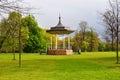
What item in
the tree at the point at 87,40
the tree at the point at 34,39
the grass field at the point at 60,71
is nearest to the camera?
the grass field at the point at 60,71

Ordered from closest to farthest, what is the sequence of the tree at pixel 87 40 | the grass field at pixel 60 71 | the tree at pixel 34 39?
the grass field at pixel 60 71, the tree at pixel 34 39, the tree at pixel 87 40

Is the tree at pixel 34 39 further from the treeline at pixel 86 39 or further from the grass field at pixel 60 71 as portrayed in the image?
the grass field at pixel 60 71

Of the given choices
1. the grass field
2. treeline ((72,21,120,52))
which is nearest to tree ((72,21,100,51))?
treeline ((72,21,120,52))

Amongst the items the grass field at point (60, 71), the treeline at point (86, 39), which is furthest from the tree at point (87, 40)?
the grass field at point (60, 71)

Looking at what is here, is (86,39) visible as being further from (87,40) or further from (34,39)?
(34,39)

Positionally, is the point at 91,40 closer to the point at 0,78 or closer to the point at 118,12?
the point at 118,12

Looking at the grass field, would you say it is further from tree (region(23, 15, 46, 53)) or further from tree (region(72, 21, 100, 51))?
tree (region(72, 21, 100, 51))

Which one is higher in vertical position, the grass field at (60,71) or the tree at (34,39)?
the tree at (34,39)

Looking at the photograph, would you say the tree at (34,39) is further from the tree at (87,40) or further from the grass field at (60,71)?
the grass field at (60,71)

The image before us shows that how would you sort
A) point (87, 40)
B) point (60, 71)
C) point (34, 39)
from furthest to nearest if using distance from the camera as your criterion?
1. point (87, 40)
2. point (34, 39)
3. point (60, 71)

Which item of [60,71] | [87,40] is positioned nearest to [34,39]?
[87,40]

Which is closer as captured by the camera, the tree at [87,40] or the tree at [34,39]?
the tree at [34,39]

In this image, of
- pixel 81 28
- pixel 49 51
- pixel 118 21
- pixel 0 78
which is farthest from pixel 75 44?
pixel 0 78

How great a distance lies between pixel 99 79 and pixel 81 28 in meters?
89.3
